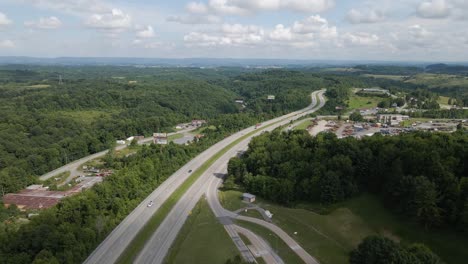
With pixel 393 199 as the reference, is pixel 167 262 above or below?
below

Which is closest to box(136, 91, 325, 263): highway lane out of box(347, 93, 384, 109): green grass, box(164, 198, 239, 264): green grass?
box(164, 198, 239, 264): green grass

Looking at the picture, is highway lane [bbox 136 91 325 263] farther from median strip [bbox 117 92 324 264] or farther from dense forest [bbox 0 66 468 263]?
dense forest [bbox 0 66 468 263]

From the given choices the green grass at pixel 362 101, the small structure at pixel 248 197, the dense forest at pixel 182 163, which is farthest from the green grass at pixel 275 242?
the green grass at pixel 362 101

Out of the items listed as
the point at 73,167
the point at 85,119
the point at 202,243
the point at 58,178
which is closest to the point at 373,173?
the point at 202,243

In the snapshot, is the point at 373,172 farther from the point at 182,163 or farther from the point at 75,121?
the point at 75,121

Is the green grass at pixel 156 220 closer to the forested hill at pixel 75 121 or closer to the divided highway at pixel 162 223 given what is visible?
the divided highway at pixel 162 223

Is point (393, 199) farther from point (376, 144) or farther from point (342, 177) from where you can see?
point (376, 144)

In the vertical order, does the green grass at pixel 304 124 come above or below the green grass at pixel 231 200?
above

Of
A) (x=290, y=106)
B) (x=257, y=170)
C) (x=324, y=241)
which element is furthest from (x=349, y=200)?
(x=290, y=106)
